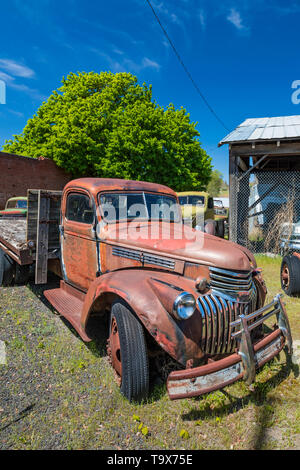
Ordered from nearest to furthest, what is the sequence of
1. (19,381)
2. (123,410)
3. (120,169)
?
1. (123,410)
2. (19,381)
3. (120,169)

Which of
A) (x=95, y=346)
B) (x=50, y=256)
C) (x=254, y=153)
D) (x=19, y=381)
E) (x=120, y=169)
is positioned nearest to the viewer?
(x=19, y=381)

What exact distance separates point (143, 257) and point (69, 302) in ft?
4.57

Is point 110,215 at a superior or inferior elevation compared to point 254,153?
inferior

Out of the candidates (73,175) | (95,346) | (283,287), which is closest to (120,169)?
(73,175)

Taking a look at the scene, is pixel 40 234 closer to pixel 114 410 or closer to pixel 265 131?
pixel 114 410

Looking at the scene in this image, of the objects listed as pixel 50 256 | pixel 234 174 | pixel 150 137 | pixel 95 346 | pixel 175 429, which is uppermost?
pixel 150 137

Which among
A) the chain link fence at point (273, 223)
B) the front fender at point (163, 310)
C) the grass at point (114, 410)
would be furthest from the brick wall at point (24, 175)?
the front fender at point (163, 310)

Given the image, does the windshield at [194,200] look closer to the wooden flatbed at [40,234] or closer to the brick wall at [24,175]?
the wooden flatbed at [40,234]

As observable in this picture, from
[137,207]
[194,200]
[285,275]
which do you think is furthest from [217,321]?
[194,200]

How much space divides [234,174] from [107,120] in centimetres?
1073

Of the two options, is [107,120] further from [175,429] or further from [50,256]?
[175,429]

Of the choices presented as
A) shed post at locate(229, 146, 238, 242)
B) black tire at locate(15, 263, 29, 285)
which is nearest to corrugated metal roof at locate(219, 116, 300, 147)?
shed post at locate(229, 146, 238, 242)

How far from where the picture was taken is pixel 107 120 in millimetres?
16812

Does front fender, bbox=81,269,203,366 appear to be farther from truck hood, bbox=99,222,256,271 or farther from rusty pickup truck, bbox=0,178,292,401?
truck hood, bbox=99,222,256,271
